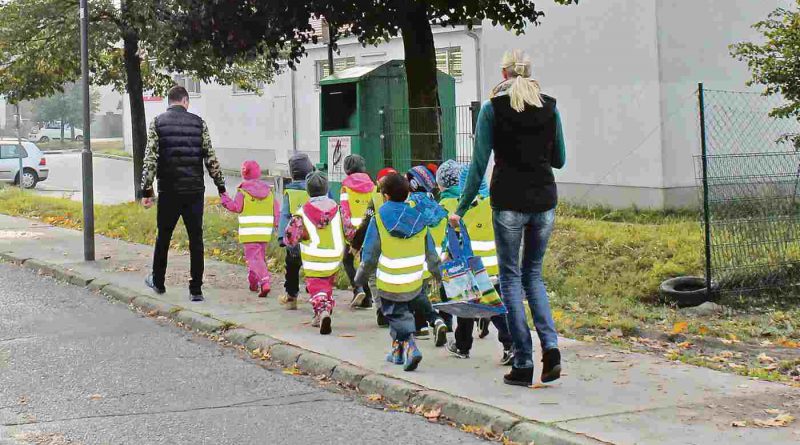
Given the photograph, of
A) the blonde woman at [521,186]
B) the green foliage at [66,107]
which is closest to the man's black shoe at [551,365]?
the blonde woman at [521,186]

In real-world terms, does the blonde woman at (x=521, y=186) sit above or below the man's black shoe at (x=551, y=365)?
above

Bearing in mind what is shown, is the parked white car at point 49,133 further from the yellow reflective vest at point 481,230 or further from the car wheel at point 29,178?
the yellow reflective vest at point 481,230

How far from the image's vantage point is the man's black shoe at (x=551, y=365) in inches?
301

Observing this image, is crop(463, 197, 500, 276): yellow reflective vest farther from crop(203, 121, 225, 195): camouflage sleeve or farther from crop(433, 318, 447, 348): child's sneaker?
crop(203, 121, 225, 195): camouflage sleeve

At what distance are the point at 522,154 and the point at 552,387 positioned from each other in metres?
1.48

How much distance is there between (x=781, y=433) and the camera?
20.9 feet

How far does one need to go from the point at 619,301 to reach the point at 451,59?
57.6 feet

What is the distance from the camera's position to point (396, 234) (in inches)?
333

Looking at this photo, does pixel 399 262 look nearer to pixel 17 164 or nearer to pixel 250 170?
pixel 250 170

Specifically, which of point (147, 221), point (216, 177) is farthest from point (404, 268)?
point (147, 221)

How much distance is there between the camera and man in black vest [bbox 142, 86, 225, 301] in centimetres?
1174

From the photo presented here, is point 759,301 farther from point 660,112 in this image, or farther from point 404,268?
point 660,112

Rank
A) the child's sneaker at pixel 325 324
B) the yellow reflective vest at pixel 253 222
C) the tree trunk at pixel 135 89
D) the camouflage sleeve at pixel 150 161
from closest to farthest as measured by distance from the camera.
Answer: the child's sneaker at pixel 325 324
the camouflage sleeve at pixel 150 161
the yellow reflective vest at pixel 253 222
the tree trunk at pixel 135 89

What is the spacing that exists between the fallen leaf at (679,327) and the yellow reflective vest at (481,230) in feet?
6.73
